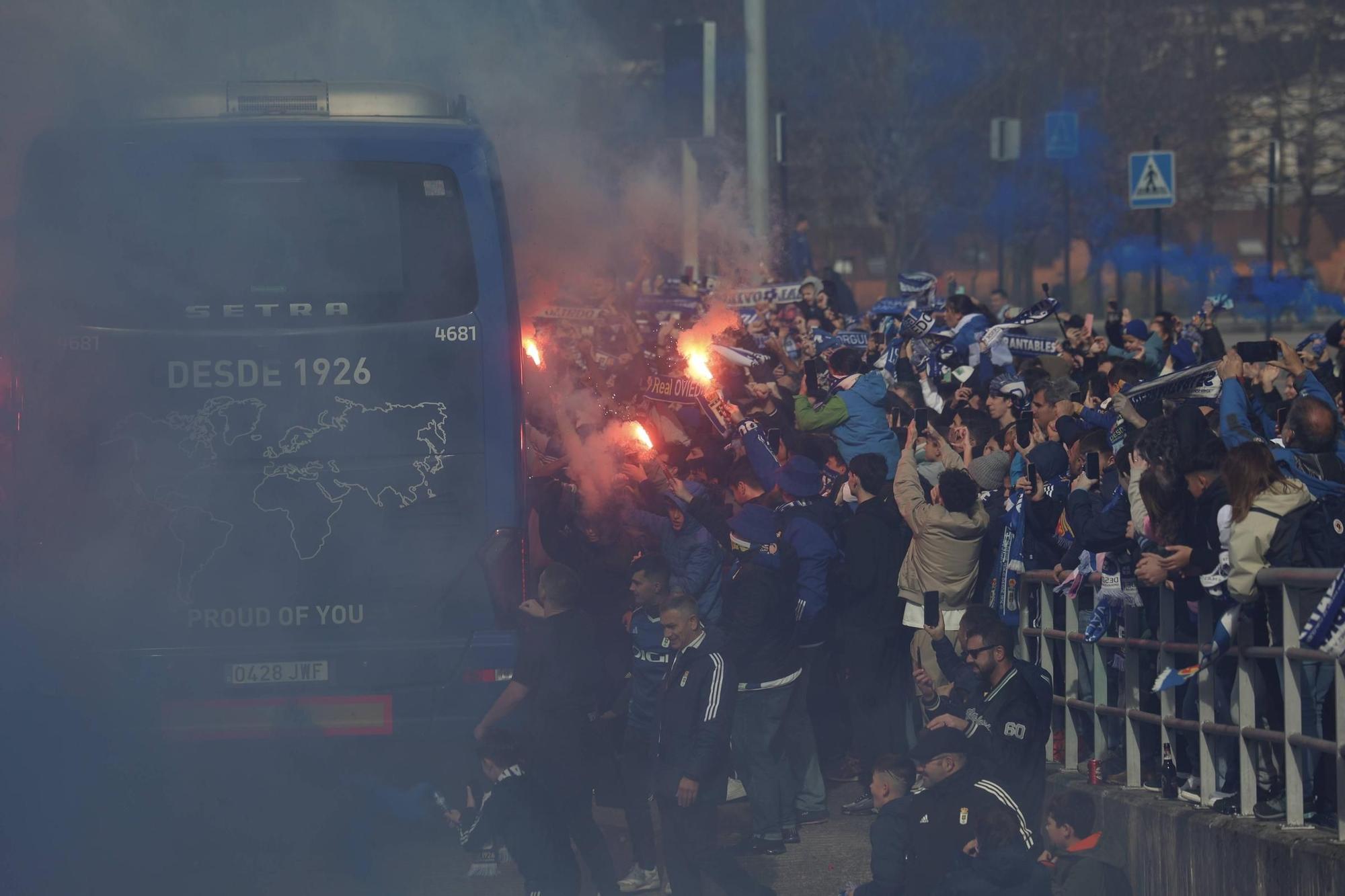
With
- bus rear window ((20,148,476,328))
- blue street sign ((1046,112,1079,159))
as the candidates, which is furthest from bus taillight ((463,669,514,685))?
blue street sign ((1046,112,1079,159))

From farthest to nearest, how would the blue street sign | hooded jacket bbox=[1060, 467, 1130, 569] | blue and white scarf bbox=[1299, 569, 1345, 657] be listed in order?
the blue street sign, hooded jacket bbox=[1060, 467, 1130, 569], blue and white scarf bbox=[1299, 569, 1345, 657]

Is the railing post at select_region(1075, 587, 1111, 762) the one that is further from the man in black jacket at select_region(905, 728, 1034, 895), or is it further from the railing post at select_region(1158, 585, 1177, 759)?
the man in black jacket at select_region(905, 728, 1034, 895)

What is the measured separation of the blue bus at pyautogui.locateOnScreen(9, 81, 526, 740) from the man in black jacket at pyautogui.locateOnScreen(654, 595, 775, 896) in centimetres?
80

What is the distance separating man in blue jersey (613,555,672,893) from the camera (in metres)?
7.60

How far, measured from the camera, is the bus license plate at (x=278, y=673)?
751 cm

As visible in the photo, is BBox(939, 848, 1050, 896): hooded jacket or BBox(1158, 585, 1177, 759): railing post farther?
BBox(1158, 585, 1177, 759): railing post

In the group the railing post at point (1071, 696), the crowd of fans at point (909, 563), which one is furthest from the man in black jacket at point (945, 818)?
the railing post at point (1071, 696)

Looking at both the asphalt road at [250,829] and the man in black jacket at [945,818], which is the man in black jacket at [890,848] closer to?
the man in black jacket at [945,818]

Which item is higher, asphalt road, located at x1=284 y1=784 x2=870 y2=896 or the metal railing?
the metal railing

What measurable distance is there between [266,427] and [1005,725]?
10.5ft

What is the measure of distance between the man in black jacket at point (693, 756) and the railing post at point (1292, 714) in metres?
1.94

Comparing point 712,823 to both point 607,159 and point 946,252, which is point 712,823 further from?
point 946,252

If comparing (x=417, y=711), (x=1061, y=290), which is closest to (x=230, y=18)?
(x=417, y=711)

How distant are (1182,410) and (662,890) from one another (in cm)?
285
